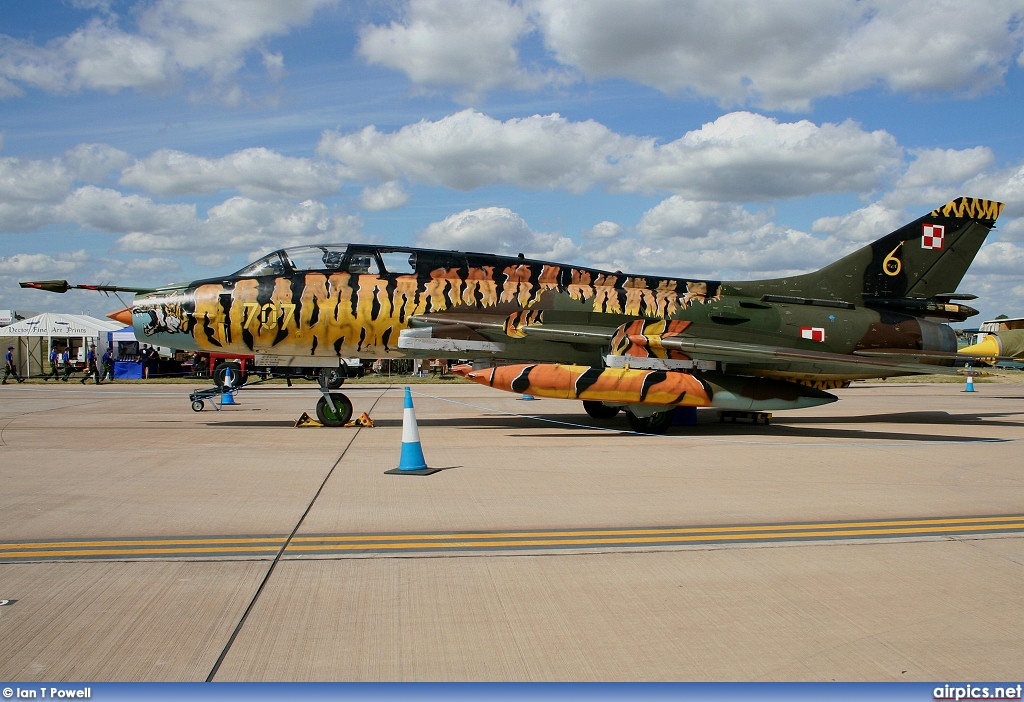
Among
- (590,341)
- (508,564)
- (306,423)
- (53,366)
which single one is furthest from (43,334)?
(508,564)

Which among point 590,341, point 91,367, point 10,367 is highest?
point 590,341

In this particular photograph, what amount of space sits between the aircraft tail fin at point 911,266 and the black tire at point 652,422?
4258mm

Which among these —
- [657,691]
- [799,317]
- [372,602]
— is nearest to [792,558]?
[372,602]

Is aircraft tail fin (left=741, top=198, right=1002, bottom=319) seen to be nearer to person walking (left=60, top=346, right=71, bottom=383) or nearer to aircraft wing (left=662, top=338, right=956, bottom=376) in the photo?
aircraft wing (left=662, top=338, right=956, bottom=376)

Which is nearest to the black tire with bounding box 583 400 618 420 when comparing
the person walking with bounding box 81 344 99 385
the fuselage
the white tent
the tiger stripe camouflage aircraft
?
the tiger stripe camouflage aircraft

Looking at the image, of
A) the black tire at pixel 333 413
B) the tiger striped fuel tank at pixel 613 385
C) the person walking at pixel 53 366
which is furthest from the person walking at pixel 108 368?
the tiger striped fuel tank at pixel 613 385

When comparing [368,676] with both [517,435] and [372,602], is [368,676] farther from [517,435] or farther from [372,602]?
[517,435]

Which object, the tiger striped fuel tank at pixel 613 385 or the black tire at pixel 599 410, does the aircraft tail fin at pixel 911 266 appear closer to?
the tiger striped fuel tank at pixel 613 385

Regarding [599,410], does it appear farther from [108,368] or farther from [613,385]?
[108,368]

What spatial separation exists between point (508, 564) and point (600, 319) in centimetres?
920

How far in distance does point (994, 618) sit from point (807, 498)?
10.8 ft

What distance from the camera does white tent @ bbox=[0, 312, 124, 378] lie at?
3922cm

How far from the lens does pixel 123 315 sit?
43.2 ft

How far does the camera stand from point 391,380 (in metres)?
36.3
